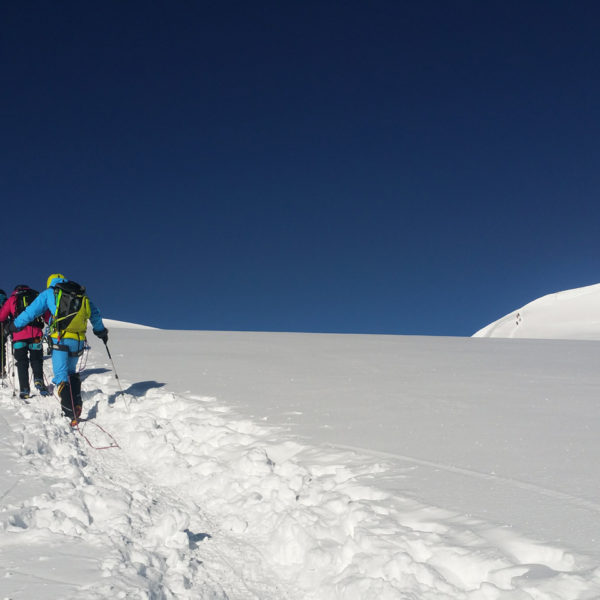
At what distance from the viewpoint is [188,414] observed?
292 inches

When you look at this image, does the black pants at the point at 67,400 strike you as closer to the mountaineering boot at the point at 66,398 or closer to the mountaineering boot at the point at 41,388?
the mountaineering boot at the point at 66,398

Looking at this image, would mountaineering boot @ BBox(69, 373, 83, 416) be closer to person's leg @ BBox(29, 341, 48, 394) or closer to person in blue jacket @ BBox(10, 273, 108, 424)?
person in blue jacket @ BBox(10, 273, 108, 424)

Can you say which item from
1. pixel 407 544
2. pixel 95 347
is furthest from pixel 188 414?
pixel 95 347

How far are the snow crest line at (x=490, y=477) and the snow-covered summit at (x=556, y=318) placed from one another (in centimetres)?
4127

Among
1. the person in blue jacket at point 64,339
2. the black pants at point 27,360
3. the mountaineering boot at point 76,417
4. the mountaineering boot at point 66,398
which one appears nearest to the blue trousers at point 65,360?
the person in blue jacket at point 64,339

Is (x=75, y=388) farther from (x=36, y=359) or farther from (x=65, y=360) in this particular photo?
(x=36, y=359)

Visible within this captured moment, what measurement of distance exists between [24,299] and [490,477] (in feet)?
28.5

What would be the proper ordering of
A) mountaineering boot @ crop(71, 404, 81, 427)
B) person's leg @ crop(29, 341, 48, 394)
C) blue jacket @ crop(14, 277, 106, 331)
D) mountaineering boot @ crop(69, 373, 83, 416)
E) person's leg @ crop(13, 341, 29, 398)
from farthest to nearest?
person's leg @ crop(29, 341, 48, 394)
person's leg @ crop(13, 341, 29, 398)
blue jacket @ crop(14, 277, 106, 331)
mountaineering boot @ crop(69, 373, 83, 416)
mountaineering boot @ crop(71, 404, 81, 427)

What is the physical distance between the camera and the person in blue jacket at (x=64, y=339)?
24.9ft

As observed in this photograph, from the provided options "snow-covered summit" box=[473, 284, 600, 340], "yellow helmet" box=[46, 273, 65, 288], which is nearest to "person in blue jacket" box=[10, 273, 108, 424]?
"yellow helmet" box=[46, 273, 65, 288]

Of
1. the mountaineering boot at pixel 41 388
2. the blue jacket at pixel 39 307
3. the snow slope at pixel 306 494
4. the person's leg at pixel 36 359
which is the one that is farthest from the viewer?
the person's leg at pixel 36 359

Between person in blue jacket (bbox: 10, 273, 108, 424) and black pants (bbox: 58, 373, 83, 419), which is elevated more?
person in blue jacket (bbox: 10, 273, 108, 424)

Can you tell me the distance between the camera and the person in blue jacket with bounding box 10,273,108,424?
759cm

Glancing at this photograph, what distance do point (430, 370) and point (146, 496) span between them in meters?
7.28
